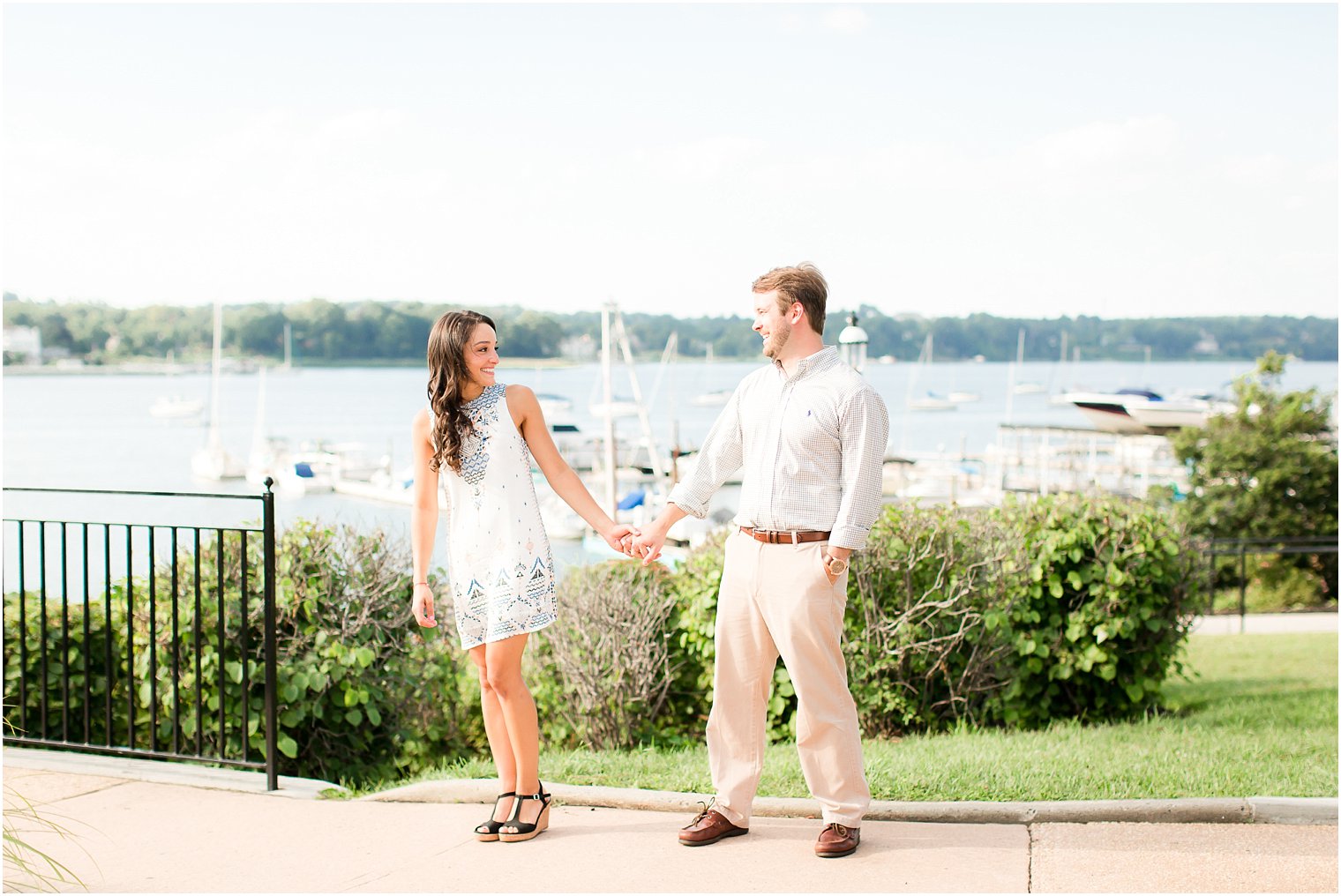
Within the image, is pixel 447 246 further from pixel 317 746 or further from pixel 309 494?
pixel 317 746

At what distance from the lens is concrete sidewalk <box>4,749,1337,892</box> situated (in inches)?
157

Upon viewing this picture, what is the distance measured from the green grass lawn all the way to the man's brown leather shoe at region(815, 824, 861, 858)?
2.08 ft

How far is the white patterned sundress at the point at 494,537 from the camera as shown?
4371mm

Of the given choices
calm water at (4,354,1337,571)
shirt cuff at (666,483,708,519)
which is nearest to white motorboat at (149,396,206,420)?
calm water at (4,354,1337,571)

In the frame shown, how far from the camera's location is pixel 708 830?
4305 mm

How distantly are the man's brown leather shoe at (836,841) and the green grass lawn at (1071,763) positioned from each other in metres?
0.64

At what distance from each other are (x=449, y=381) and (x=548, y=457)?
1.50 ft

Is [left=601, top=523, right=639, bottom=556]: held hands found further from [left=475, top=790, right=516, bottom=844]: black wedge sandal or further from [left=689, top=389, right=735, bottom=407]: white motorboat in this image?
[left=689, top=389, right=735, bottom=407]: white motorboat

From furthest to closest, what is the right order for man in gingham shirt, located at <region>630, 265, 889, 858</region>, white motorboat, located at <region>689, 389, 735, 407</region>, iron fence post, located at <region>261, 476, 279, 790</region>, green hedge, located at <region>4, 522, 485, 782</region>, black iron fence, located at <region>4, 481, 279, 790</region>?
white motorboat, located at <region>689, 389, 735, 407</region> < green hedge, located at <region>4, 522, 485, 782</region> < black iron fence, located at <region>4, 481, 279, 790</region> < iron fence post, located at <region>261, 476, 279, 790</region> < man in gingham shirt, located at <region>630, 265, 889, 858</region>

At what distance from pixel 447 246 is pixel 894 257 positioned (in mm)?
41812

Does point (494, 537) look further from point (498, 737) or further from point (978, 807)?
point (978, 807)

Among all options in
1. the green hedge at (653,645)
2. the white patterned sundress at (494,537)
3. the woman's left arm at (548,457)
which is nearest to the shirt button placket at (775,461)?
the woman's left arm at (548,457)

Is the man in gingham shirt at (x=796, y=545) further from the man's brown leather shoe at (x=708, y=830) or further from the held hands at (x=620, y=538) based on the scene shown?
the held hands at (x=620, y=538)

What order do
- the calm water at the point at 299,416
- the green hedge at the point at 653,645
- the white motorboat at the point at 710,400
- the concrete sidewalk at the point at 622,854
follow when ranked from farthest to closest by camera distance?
the white motorboat at the point at 710,400, the calm water at the point at 299,416, the green hedge at the point at 653,645, the concrete sidewalk at the point at 622,854
